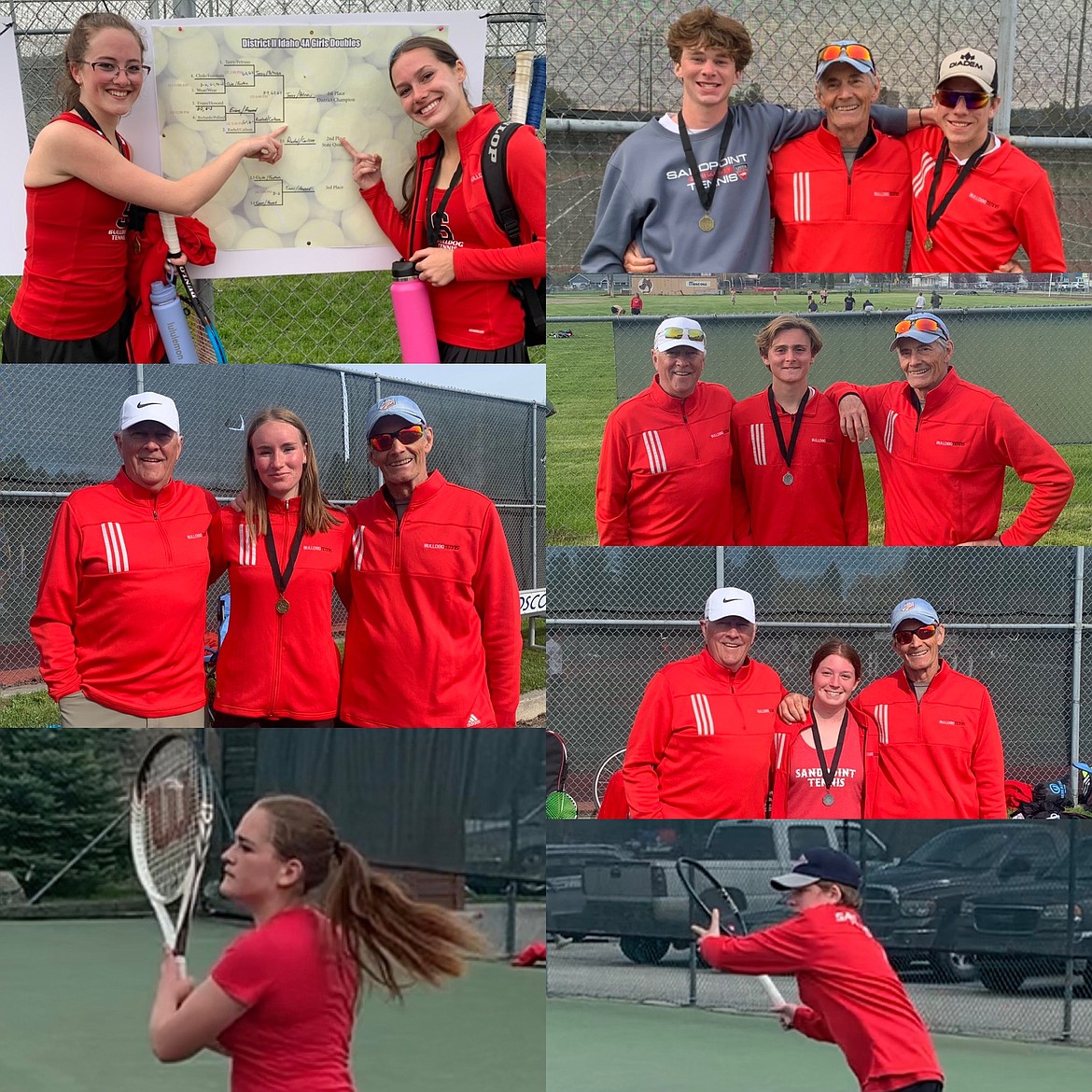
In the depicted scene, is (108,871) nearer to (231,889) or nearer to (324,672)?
(324,672)

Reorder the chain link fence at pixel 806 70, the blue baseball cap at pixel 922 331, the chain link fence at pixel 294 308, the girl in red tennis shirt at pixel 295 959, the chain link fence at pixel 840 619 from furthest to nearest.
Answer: the chain link fence at pixel 840 619 → the chain link fence at pixel 806 70 → the blue baseball cap at pixel 922 331 → the chain link fence at pixel 294 308 → the girl in red tennis shirt at pixel 295 959

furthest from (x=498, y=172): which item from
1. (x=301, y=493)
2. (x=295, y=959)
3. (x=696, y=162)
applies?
(x=295, y=959)

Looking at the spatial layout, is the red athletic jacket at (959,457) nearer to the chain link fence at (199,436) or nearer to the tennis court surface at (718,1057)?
the chain link fence at (199,436)

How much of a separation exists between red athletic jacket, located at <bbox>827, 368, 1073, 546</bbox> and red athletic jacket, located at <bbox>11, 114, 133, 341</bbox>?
8.52ft

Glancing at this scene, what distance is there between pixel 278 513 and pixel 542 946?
122 inches

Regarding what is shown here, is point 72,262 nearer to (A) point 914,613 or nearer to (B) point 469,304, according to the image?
(B) point 469,304

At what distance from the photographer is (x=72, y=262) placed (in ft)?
17.9

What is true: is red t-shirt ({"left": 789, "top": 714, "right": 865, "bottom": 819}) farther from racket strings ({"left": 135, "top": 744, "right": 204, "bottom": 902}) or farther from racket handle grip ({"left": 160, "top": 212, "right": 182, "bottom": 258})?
racket handle grip ({"left": 160, "top": 212, "right": 182, "bottom": 258})

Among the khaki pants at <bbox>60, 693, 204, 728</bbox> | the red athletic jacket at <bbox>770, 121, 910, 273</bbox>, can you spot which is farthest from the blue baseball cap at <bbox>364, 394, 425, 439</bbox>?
the red athletic jacket at <bbox>770, 121, 910, 273</bbox>

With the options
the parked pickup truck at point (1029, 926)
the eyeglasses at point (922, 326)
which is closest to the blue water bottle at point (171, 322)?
the eyeglasses at point (922, 326)

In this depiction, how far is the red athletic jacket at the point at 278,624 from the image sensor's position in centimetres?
543

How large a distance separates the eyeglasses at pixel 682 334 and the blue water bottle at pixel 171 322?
5.66 feet

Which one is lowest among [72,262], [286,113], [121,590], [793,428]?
[121,590]

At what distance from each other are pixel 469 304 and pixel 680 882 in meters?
2.94
